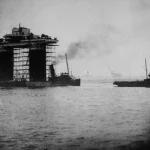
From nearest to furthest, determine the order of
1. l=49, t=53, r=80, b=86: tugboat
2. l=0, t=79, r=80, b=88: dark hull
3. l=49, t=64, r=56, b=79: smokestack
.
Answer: l=0, t=79, r=80, b=88: dark hull, l=49, t=64, r=56, b=79: smokestack, l=49, t=53, r=80, b=86: tugboat

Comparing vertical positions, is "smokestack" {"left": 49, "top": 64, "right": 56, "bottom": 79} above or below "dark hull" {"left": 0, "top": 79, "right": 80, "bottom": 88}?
above

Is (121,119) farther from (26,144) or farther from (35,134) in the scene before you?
(26,144)

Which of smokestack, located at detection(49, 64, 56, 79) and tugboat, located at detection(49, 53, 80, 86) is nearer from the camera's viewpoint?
smokestack, located at detection(49, 64, 56, 79)

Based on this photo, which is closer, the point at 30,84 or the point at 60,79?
the point at 30,84

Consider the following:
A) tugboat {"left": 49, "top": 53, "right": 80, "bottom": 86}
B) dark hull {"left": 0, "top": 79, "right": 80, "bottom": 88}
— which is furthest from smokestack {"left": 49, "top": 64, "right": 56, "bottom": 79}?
dark hull {"left": 0, "top": 79, "right": 80, "bottom": 88}

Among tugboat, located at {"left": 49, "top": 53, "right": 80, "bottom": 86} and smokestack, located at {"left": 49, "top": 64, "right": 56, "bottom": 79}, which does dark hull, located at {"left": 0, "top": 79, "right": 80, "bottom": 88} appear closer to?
tugboat, located at {"left": 49, "top": 53, "right": 80, "bottom": 86}

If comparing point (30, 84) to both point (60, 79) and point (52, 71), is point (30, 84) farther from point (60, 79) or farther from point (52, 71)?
point (60, 79)

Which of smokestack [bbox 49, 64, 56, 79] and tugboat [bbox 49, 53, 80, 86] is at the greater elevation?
smokestack [bbox 49, 64, 56, 79]

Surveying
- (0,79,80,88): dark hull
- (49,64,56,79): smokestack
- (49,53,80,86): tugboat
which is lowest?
(0,79,80,88): dark hull

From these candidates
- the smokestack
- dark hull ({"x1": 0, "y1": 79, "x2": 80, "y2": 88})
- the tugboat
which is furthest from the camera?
the tugboat

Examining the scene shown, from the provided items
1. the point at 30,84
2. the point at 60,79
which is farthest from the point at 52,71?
the point at 30,84

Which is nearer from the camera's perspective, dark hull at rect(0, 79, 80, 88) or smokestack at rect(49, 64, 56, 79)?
dark hull at rect(0, 79, 80, 88)

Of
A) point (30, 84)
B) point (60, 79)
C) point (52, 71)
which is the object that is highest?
point (52, 71)
